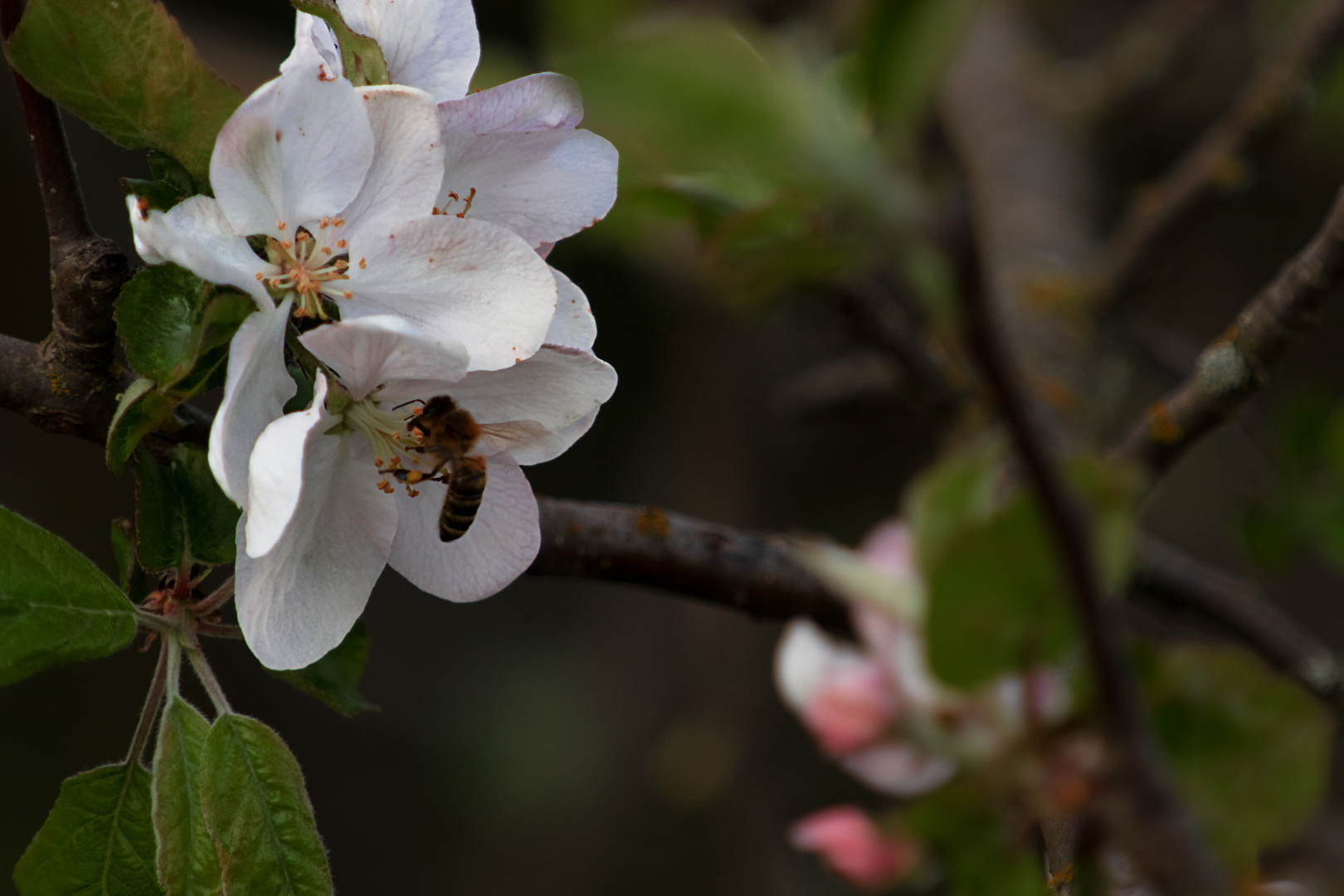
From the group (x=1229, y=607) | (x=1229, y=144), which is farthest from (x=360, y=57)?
(x=1229, y=144)

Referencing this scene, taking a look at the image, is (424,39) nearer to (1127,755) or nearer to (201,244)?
(201,244)

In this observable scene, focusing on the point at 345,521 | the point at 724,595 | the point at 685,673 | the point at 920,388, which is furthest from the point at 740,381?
the point at 345,521

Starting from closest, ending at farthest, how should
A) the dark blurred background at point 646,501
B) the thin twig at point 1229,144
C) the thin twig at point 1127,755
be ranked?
the thin twig at point 1127,755, the thin twig at point 1229,144, the dark blurred background at point 646,501

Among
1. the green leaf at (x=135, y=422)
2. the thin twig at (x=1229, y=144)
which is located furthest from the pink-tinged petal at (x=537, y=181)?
the thin twig at (x=1229, y=144)

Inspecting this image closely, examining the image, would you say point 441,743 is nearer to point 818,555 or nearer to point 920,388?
point 920,388

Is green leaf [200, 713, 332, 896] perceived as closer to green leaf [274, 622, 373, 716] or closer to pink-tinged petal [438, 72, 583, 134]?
green leaf [274, 622, 373, 716]

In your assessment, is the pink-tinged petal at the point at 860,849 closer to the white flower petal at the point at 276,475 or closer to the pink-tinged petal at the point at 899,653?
the pink-tinged petal at the point at 899,653

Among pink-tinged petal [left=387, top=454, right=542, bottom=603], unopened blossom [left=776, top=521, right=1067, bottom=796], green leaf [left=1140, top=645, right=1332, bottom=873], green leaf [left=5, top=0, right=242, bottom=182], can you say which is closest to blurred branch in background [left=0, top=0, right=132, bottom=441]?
green leaf [left=5, top=0, right=242, bottom=182]
